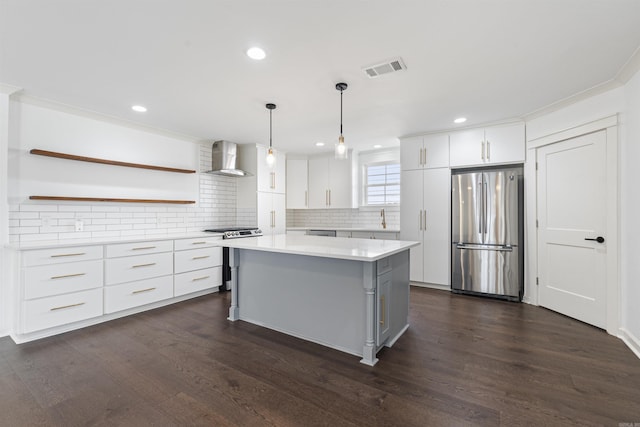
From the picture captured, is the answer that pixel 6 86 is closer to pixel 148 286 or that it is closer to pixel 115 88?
pixel 115 88

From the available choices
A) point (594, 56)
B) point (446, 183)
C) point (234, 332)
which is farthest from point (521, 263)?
point (234, 332)

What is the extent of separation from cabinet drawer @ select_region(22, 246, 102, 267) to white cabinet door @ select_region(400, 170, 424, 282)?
4058 mm

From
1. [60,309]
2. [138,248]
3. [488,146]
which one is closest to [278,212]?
[138,248]

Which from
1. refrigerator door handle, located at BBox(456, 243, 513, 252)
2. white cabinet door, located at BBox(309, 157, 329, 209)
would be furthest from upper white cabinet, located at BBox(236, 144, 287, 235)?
refrigerator door handle, located at BBox(456, 243, 513, 252)

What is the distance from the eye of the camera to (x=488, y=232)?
4.02 metres

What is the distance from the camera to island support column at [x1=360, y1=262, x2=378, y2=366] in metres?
2.27

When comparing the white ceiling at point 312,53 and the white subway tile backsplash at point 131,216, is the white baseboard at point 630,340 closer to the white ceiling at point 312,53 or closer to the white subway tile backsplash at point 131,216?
the white ceiling at point 312,53

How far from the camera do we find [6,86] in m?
2.73

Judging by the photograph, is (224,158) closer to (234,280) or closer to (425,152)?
(234,280)

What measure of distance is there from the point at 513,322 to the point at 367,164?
11.8ft

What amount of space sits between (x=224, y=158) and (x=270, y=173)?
96 cm

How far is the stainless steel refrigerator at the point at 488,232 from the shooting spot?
3867mm

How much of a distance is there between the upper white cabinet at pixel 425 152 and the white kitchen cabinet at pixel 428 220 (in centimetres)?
10

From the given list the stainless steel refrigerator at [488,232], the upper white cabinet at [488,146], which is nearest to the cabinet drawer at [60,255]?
the stainless steel refrigerator at [488,232]
